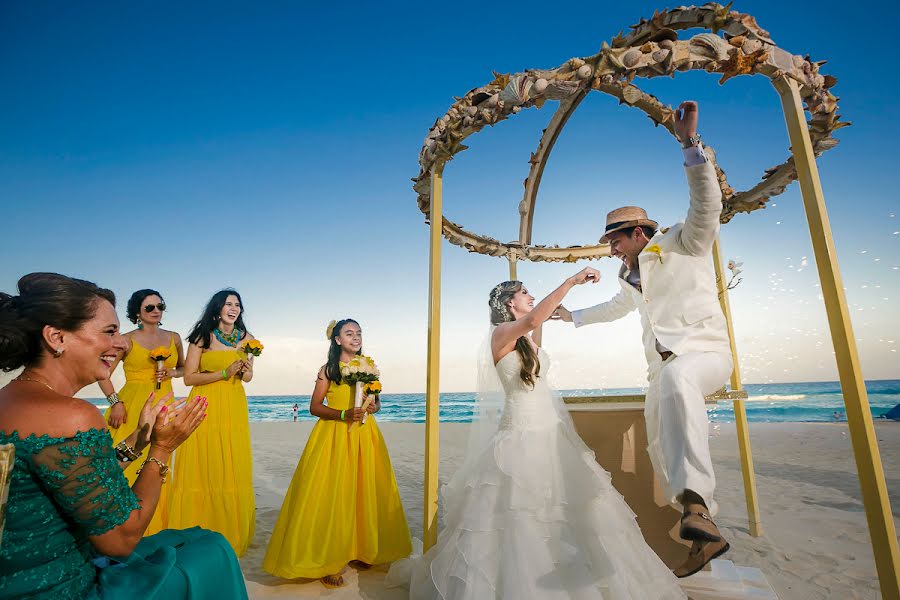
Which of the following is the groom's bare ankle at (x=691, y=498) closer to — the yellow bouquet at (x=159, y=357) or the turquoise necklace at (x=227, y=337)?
the turquoise necklace at (x=227, y=337)

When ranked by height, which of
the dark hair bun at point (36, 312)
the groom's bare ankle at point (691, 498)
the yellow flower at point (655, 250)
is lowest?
the groom's bare ankle at point (691, 498)

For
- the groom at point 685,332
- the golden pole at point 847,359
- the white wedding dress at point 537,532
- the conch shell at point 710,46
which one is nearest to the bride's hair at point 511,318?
the white wedding dress at point 537,532

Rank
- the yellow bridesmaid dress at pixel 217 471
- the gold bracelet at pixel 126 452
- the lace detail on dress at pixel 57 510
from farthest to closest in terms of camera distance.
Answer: the yellow bridesmaid dress at pixel 217 471
the gold bracelet at pixel 126 452
the lace detail on dress at pixel 57 510

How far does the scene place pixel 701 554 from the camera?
6.75 ft

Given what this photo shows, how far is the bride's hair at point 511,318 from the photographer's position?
346 cm

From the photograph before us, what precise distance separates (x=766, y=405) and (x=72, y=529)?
3936 centimetres

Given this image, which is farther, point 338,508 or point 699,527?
point 338,508

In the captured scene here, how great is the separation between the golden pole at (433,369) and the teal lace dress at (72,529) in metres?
1.67

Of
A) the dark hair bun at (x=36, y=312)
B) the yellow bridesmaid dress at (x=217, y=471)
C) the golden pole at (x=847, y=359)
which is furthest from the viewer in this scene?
the yellow bridesmaid dress at (x=217, y=471)

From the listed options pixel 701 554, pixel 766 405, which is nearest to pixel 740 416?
pixel 701 554

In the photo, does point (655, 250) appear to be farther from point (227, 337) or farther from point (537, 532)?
point (227, 337)

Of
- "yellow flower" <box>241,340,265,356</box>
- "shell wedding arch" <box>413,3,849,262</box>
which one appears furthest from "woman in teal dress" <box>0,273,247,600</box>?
"yellow flower" <box>241,340,265,356</box>

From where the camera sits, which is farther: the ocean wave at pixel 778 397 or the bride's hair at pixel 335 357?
the ocean wave at pixel 778 397

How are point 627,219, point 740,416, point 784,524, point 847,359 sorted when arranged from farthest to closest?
point 784,524, point 740,416, point 627,219, point 847,359
